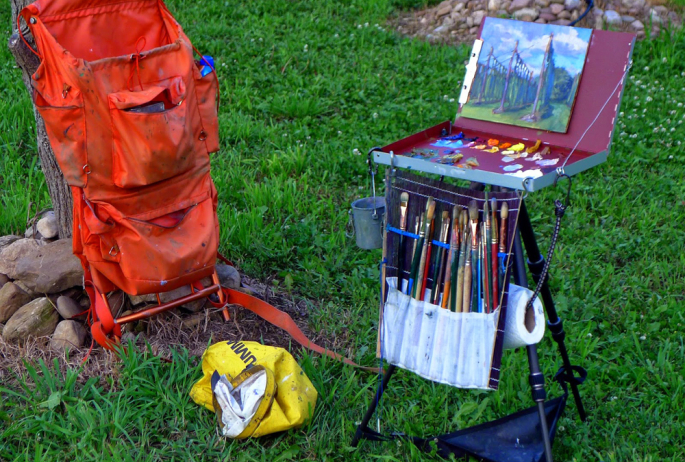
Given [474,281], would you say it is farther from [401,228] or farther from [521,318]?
[401,228]

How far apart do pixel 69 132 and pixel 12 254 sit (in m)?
1.08

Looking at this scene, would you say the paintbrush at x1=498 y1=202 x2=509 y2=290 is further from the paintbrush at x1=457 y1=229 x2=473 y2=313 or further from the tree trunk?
the tree trunk

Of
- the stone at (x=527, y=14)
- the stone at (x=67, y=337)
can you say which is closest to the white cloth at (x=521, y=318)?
the stone at (x=67, y=337)

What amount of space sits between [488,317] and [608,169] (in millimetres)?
3053

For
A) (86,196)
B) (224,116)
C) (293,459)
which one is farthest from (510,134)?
(224,116)

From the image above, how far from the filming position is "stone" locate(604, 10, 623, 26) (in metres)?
6.52

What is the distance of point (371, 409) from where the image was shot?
107 inches

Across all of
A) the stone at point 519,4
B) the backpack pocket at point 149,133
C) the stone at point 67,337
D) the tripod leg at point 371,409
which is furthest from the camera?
the stone at point 519,4

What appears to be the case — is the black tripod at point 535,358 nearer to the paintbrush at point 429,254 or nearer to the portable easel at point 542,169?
the portable easel at point 542,169

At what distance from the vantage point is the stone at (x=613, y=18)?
6.52m

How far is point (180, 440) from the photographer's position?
111 inches

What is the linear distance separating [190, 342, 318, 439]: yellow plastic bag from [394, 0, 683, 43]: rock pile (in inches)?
183

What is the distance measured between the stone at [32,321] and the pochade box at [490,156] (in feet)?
5.61

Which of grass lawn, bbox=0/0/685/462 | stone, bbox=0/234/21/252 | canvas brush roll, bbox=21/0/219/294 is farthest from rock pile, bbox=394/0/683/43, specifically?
stone, bbox=0/234/21/252
